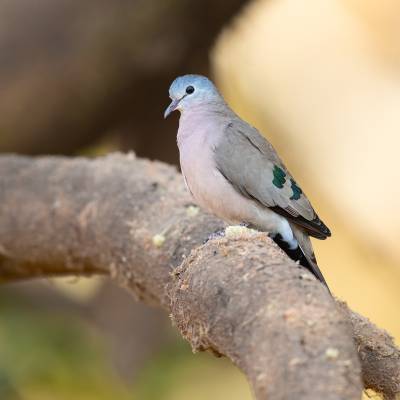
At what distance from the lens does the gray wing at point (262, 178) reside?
360 centimetres

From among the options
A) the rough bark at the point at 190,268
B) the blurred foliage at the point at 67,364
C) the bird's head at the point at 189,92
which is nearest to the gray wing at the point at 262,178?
the rough bark at the point at 190,268

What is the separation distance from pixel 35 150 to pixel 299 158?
1.88 meters

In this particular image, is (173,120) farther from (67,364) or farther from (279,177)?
(279,177)

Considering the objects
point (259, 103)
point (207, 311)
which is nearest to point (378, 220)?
point (259, 103)

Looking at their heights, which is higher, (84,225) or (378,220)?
(378,220)

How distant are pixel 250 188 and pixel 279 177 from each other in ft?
0.44

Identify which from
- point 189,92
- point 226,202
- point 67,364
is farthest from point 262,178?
point 67,364

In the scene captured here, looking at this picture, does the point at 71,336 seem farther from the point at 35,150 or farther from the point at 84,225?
the point at 84,225

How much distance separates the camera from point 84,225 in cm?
443

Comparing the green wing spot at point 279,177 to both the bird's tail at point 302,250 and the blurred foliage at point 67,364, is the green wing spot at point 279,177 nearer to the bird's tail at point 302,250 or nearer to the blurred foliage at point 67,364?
the bird's tail at point 302,250

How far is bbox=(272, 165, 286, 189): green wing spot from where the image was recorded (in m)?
3.66

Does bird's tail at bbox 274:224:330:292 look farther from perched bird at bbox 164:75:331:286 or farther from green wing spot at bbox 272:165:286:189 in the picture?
green wing spot at bbox 272:165:286:189

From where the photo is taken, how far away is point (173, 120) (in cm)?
650

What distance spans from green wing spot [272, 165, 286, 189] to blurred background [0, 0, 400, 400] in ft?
8.33
